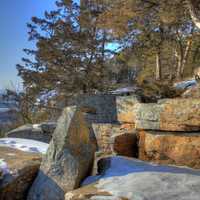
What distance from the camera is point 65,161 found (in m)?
5.19

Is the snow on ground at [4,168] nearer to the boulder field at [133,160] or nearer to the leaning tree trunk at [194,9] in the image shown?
the boulder field at [133,160]

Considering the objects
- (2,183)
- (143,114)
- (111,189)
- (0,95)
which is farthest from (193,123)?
(0,95)

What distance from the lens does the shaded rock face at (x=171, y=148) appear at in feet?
18.8

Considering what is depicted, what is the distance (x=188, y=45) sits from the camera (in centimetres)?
1586

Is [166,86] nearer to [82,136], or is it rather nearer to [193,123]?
[193,123]

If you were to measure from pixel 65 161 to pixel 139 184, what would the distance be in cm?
134

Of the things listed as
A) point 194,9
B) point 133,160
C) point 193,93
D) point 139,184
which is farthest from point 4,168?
point 194,9

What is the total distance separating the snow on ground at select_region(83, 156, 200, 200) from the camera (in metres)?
4.02

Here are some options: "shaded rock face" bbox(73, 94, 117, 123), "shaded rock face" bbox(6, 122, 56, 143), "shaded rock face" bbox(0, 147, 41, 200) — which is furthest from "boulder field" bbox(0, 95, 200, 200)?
"shaded rock face" bbox(6, 122, 56, 143)

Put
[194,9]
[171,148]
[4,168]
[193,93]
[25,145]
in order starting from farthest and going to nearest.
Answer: [194,9]
[25,145]
[193,93]
[171,148]
[4,168]

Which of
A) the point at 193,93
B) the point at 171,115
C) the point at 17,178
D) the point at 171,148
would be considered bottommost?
the point at 17,178

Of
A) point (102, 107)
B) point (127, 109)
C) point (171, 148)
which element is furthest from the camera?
point (102, 107)

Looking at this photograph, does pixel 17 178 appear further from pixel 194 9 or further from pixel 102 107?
pixel 194 9

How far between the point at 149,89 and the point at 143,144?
83.2 inches
